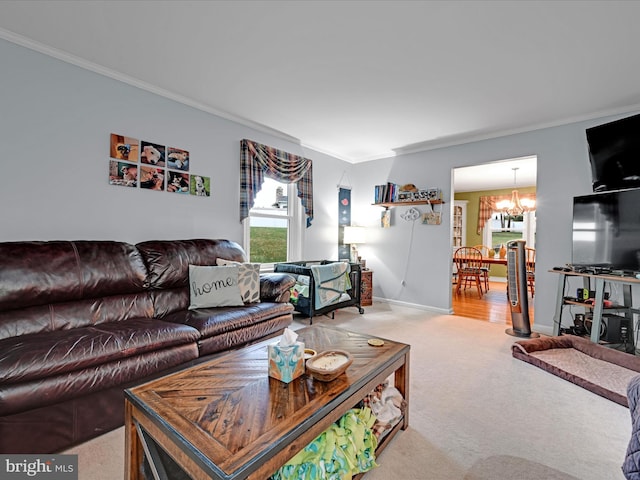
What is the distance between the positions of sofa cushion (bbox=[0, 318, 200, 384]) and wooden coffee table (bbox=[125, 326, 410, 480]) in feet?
1.79

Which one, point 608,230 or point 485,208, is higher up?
point 485,208

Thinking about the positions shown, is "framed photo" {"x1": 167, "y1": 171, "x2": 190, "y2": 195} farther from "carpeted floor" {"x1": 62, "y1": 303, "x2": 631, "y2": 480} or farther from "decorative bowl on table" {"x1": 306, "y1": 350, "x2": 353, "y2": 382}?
"decorative bowl on table" {"x1": 306, "y1": 350, "x2": 353, "y2": 382}

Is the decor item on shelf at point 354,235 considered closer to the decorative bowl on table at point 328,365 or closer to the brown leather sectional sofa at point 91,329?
the brown leather sectional sofa at point 91,329

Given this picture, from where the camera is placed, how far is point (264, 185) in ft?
13.3

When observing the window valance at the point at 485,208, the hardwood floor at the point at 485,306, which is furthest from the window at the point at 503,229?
the hardwood floor at the point at 485,306

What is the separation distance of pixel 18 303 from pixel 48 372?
2.10 ft

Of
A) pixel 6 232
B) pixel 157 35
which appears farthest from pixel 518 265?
pixel 6 232

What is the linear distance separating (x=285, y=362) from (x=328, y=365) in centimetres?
21

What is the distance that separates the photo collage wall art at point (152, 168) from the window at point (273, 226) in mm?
794

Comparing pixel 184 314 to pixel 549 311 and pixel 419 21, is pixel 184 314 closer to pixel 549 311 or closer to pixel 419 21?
pixel 419 21

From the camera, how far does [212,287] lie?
2.55m

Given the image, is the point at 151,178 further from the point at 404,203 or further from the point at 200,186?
the point at 404,203

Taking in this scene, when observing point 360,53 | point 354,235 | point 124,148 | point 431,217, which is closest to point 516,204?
point 431,217

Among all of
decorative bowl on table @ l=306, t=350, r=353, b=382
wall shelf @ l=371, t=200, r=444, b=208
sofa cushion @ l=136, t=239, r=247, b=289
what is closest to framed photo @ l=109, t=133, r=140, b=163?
sofa cushion @ l=136, t=239, r=247, b=289
